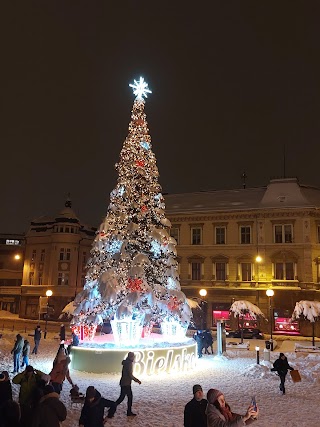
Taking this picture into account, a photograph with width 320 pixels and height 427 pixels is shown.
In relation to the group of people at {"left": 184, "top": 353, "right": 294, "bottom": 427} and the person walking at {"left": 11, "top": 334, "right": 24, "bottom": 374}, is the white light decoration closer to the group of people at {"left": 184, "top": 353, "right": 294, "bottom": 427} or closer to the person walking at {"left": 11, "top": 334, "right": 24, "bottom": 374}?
the person walking at {"left": 11, "top": 334, "right": 24, "bottom": 374}

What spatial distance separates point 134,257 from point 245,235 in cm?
2739

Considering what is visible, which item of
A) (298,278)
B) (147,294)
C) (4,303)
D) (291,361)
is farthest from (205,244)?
(4,303)

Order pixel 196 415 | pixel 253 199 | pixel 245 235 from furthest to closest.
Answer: pixel 253 199, pixel 245 235, pixel 196 415

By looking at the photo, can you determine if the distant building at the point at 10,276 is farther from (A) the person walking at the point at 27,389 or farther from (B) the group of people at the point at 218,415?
(B) the group of people at the point at 218,415

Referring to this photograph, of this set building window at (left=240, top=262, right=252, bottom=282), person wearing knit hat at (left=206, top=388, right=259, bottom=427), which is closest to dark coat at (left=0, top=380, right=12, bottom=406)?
person wearing knit hat at (left=206, top=388, right=259, bottom=427)

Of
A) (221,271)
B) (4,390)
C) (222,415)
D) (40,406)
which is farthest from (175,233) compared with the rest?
(222,415)

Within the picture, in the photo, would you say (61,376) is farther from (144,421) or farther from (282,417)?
(282,417)

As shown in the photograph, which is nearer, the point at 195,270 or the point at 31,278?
the point at 195,270

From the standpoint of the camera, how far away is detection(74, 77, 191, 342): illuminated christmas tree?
19047 mm

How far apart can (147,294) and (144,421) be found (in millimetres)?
8105

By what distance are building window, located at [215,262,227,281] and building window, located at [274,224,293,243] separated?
19.9ft

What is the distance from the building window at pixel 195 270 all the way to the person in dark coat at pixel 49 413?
40.3 m

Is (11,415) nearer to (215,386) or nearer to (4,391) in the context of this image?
(4,391)

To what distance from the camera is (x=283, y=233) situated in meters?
43.2
